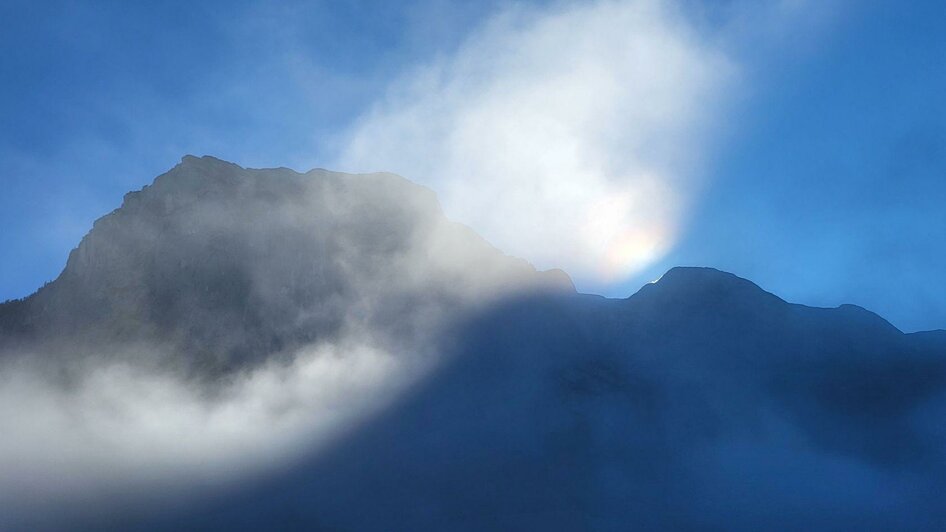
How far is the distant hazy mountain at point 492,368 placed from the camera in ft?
310

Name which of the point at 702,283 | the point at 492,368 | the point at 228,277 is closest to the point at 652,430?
the point at 492,368

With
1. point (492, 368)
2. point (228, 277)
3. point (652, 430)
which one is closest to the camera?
point (228, 277)

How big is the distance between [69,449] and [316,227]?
5946 centimetres

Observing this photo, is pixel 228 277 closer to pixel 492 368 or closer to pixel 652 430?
pixel 492 368

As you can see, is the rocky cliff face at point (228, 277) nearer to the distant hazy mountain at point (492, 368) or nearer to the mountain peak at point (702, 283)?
the distant hazy mountain at point (492, 368)

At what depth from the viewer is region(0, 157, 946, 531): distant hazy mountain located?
9456 cm

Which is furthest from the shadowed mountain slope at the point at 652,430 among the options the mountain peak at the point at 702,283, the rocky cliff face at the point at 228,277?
the rocky cliff face at the point at 228,277

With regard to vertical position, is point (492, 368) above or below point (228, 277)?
below

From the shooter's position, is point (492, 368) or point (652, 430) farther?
point (492, 368)

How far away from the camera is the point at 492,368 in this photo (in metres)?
116

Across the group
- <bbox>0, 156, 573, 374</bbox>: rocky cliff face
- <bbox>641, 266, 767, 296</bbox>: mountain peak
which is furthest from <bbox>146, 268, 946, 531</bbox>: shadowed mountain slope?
<bbox>0, 156, 573, 374</bbox>: rocky cliff face

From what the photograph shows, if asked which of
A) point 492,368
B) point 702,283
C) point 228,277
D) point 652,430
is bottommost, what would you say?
point 652,430

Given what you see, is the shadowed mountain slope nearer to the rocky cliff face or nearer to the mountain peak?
the mountain peak

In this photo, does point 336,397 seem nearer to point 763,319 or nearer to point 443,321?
point 443,321
